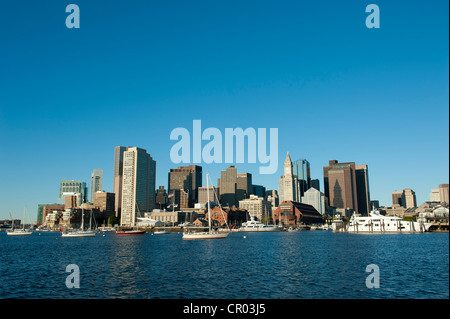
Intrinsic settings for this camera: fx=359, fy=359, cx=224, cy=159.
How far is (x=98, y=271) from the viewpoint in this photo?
50.8 m

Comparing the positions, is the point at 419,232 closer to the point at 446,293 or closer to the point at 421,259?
the point at 421,259

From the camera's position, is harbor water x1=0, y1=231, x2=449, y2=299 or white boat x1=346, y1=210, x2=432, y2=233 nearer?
harbor water x1=0, y1=231, x2=449, y2=299

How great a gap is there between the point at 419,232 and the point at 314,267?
150 meters

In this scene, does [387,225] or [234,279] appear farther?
→ [387,225]

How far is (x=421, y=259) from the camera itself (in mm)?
60875

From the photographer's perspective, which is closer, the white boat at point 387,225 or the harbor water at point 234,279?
the harbor water at point 234,279

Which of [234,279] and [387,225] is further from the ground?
[234,279]

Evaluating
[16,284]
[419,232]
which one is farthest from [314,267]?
[419,232]

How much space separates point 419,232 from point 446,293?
528 feet
